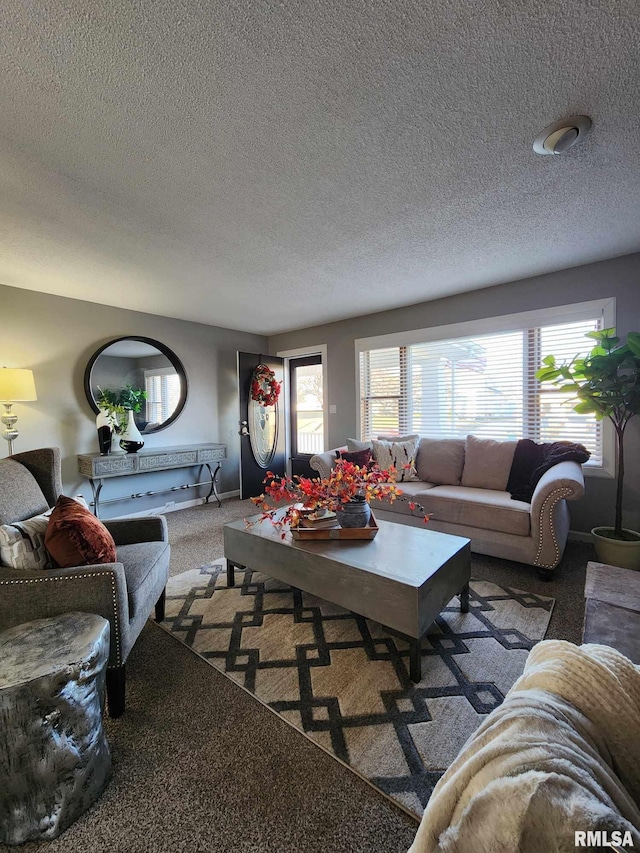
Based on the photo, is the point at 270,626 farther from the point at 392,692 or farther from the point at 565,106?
the point at 565,106

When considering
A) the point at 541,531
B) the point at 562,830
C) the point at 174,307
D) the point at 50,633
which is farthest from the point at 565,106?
the point at 174,307

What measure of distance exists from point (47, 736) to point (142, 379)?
3.89 meters

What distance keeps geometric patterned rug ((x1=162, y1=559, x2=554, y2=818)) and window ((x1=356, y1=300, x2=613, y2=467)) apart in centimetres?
181

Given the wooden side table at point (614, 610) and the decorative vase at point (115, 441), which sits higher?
the decorative vase at point (115, 441)

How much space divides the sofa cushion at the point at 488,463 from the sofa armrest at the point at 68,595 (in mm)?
3009

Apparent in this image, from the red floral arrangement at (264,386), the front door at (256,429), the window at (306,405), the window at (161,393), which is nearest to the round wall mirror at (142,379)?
the window at (161,393)

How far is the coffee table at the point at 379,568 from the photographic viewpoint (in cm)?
160

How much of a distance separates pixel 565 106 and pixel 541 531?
7.86 ft

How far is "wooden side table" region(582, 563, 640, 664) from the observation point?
1093 mm

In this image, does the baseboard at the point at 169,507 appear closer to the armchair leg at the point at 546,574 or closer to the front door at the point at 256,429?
the front door at the point at 256,429

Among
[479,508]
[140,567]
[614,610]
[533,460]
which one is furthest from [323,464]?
[614,610]

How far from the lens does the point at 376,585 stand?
1.69 meters

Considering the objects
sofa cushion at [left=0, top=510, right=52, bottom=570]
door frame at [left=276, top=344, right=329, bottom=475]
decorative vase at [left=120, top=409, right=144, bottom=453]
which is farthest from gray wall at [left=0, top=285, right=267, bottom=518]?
sofa cushion at [left=0, top=510, right=52, bottom=570]

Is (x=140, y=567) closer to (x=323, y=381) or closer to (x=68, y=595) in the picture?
(x=68, y=595)
